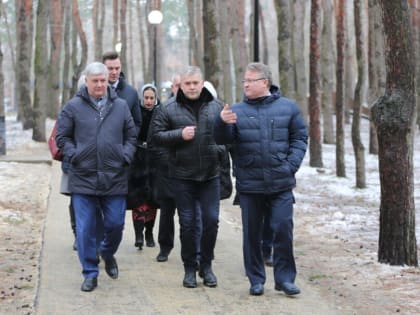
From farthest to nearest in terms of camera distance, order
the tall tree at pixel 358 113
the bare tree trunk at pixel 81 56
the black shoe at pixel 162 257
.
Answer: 1. the bare tree trunk at pixel 81 56
2. the tall tree at pixel 358 113
3. the black shoe at pixel 162 257

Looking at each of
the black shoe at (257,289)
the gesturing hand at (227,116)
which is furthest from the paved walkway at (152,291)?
the gesturing hand at (227,116)

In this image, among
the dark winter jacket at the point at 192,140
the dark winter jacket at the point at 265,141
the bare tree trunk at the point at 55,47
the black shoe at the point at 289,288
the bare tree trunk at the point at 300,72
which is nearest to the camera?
the dark winter jacket at the point at 265,141

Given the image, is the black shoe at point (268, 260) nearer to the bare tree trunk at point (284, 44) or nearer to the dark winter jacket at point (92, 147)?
the dark winter jacket at point (92, 147)

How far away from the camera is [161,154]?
845 cm

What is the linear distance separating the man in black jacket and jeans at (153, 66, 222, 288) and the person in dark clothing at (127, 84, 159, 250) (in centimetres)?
127

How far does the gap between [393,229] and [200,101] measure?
2.44m

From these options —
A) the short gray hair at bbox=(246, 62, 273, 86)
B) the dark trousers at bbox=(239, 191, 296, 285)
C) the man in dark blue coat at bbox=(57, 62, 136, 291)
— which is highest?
the short gray hair at bbox=(246, 62, 273, 86)

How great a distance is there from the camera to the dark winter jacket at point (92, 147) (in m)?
7.12

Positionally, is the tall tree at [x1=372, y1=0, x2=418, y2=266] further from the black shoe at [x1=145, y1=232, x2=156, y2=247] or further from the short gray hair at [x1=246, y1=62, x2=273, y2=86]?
the black shoe at [x1=145, y1=232, x2=156, y2=247]

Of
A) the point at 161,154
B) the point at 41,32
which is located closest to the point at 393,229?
the point at 161,154

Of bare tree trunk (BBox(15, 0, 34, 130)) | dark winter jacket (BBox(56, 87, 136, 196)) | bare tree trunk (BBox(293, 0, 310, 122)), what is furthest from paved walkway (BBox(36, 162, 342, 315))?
bare tree trunk (BBox(15, 0, 34, 130))

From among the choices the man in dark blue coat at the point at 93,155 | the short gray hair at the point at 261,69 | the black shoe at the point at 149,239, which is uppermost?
the short gray hair at the point at 261,69

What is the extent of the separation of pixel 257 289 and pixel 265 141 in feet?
4.10

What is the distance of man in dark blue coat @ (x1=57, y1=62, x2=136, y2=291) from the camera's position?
7.13 meters
